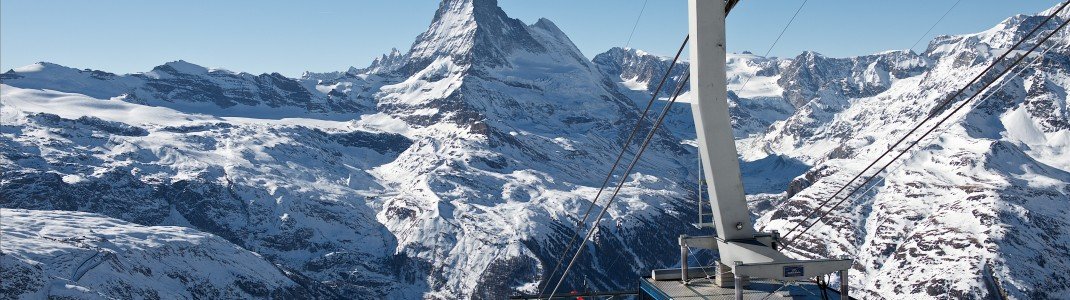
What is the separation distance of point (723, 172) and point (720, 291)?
6293mm

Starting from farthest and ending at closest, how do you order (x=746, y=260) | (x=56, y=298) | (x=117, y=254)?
(x=117, y=254) < (x=56, y=298) < (x=746, y=260)

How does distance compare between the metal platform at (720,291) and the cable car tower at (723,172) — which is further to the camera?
the metal platform at (720,291)

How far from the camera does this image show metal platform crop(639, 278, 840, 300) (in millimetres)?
23719

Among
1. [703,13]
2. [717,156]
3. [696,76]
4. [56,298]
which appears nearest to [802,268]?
[717,156]

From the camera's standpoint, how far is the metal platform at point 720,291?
77.8 feet

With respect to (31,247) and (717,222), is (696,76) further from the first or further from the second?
(31,247)

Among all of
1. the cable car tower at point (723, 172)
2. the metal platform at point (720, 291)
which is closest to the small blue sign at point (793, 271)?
the cable car tower at point (723, 172)

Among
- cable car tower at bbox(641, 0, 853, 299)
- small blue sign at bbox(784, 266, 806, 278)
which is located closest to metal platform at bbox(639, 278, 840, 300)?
cable car tower at bbox(641, 0, 853, 299)

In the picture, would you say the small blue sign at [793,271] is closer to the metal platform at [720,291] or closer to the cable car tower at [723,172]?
the cable car tower at [723,172]

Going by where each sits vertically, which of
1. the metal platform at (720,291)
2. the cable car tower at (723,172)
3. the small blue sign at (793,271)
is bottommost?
the metal platform at (720,291)

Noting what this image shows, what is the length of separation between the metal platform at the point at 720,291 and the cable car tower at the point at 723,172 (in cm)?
347

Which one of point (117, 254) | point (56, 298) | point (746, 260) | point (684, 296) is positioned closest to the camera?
point (746, 260)

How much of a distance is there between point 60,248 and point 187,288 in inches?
1116

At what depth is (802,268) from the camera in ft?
58.8
